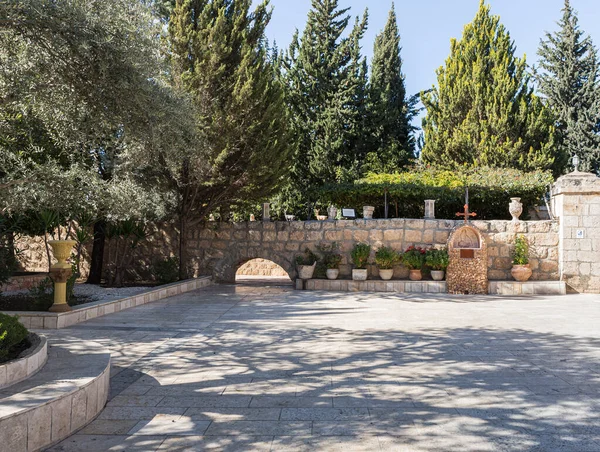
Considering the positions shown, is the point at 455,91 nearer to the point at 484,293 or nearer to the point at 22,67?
the point at 484,293

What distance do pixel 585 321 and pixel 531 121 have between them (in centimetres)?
1466

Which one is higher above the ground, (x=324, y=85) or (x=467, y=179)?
(x=324, y=85)

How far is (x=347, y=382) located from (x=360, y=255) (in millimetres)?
7955

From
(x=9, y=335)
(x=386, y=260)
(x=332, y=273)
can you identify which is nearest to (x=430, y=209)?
(x=386, y=260)

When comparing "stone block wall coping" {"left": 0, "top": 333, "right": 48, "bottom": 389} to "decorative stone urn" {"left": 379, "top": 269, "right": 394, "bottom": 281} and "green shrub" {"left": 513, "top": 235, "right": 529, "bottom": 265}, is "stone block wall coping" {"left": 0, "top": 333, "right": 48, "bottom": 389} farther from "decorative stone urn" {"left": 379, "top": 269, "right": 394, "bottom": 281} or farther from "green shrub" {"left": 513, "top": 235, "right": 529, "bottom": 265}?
"green shrub" {"left": 513, "top": 235, "right": 529, "bottom": 265}

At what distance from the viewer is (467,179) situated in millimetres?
14125

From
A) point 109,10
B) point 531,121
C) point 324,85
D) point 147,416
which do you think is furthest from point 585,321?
point 324,85

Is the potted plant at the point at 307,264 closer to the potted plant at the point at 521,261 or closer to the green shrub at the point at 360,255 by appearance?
the green shrub at the point at 360,255

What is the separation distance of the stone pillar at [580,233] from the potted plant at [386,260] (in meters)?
4.44

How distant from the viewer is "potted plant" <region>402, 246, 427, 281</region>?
464 inches

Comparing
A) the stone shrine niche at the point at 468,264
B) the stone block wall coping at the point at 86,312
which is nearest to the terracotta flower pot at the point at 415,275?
the stone shrine niche at the point at 468,264

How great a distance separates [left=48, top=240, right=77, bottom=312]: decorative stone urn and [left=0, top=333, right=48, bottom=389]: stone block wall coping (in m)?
3.37

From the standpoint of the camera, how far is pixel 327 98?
21562 millimetres

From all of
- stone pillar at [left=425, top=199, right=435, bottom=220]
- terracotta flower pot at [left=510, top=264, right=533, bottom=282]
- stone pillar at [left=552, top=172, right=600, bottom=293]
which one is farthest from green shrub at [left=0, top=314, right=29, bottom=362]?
stone pillar at [left=552, top=172, right=600, bottom=293]
